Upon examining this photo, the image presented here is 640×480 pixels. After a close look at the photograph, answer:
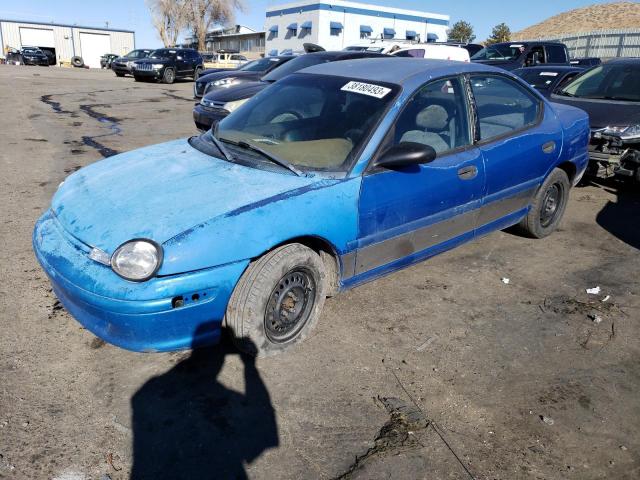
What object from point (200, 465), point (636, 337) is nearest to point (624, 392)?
point (636, 337)

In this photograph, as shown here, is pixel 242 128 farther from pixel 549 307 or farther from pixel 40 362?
pixel 549 307

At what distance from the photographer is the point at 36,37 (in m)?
59.4

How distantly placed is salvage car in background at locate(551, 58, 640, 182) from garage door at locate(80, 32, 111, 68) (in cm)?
6433

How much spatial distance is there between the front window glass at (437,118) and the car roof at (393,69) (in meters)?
0.11

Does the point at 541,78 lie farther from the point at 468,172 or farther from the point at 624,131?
the point at 468,172

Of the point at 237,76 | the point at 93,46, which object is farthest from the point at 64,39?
the point at 237,76

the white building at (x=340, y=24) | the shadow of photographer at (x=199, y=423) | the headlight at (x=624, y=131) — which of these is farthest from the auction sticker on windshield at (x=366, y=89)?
the white building at (x=340, y=24)

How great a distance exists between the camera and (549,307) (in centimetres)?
370

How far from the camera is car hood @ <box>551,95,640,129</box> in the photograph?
612 centimetres

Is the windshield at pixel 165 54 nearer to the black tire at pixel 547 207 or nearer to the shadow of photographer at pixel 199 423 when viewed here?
the black tire at pixel 547 207

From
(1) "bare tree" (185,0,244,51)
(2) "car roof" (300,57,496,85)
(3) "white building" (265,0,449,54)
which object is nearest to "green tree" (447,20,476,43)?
(3) "white building" (265,0,449,54)

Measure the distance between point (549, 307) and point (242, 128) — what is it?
256 cm

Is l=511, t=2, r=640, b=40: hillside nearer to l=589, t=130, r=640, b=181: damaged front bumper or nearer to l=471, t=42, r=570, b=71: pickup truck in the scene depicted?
l=471, t=42, r=570, b=71: pickup truck

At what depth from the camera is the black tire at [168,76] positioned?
2078 centimetres
